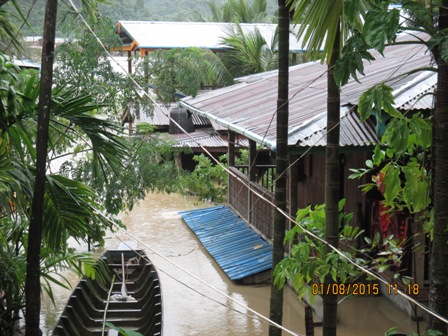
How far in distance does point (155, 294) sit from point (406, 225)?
11.2ft

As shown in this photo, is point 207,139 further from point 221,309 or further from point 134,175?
point 221,309

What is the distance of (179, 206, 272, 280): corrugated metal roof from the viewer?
39.7ft

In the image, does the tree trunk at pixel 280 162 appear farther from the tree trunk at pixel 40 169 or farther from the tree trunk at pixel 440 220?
the tree trunk at pixel 440 220

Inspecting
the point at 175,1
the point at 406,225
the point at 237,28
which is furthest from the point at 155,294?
the point at 175,1

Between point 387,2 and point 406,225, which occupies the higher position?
point 387,2

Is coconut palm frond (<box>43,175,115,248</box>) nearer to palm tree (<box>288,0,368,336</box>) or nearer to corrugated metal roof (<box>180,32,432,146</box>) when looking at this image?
palm tree (<box>288,0,368,336</box>)

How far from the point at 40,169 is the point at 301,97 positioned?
24.8 feet

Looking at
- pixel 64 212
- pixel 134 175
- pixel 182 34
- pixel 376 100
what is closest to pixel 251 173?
pixel 134 175

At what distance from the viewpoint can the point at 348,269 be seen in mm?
4508

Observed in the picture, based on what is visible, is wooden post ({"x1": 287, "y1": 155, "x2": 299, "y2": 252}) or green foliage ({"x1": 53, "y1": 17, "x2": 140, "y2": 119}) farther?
green foliage ({"x1": 53, "y1": 17, "x2": 140, "y2": 119})

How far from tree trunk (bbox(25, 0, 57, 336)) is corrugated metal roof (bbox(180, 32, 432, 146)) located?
3.03 meters

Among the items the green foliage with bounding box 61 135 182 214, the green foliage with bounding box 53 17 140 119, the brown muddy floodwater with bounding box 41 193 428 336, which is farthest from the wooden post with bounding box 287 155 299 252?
the green foliage with bounding box 53 17 140 119

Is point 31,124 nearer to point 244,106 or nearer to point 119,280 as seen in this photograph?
point 119,280

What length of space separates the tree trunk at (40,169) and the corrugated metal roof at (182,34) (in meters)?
20.5
